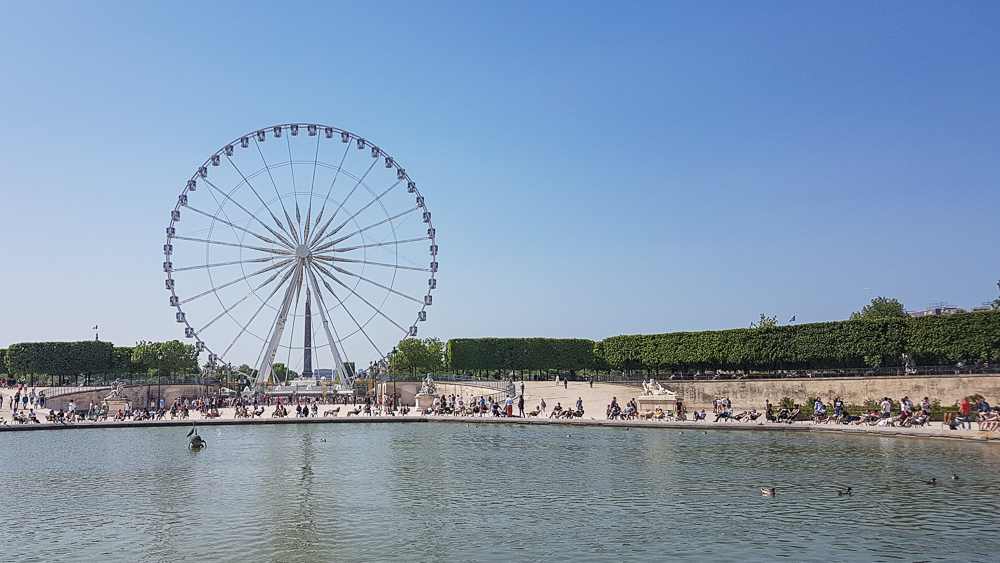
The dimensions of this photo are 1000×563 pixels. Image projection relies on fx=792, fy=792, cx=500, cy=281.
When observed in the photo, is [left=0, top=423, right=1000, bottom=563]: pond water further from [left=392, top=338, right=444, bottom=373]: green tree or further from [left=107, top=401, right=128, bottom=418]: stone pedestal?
[left=392, top=338, right=444, bottom=373]: green tree

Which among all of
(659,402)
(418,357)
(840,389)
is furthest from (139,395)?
(840,389)

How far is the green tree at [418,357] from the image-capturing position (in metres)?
71.1

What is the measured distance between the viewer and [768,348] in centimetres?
4625

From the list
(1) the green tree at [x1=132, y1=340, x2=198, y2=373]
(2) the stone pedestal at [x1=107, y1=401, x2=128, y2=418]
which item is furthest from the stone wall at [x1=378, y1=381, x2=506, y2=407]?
(1) the green tree at [x1=132, y1=340, x2=198, y2=373]

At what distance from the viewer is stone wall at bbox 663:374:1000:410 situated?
1350 inches

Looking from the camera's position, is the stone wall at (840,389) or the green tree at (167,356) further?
the green tree at (167,356)

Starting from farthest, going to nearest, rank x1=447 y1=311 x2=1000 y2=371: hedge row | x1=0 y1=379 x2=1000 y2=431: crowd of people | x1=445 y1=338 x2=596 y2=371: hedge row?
x1=445 y1=338 x2=596 y2=371: hedge row → x1=447 y1=311 x2=1000 y2=371: hedge row → x1=0 y1=379 x2=1000 y2=431: crowd of people

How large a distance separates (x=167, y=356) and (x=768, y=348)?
49434mm

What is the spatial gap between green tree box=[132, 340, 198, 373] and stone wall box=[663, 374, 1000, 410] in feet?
147

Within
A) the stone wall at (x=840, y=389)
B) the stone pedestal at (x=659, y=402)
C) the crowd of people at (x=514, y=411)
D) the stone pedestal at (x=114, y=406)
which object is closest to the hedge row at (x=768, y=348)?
the stone wall at (x=840, y=389)

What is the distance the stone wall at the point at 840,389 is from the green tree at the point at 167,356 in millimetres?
44856

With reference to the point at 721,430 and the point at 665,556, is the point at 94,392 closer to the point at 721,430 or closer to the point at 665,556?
the point at 721,430

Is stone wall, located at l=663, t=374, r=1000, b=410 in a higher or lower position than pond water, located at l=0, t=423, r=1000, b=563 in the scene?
higher

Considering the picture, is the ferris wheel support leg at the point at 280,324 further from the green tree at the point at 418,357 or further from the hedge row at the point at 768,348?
the green tree at the point at 418,357
